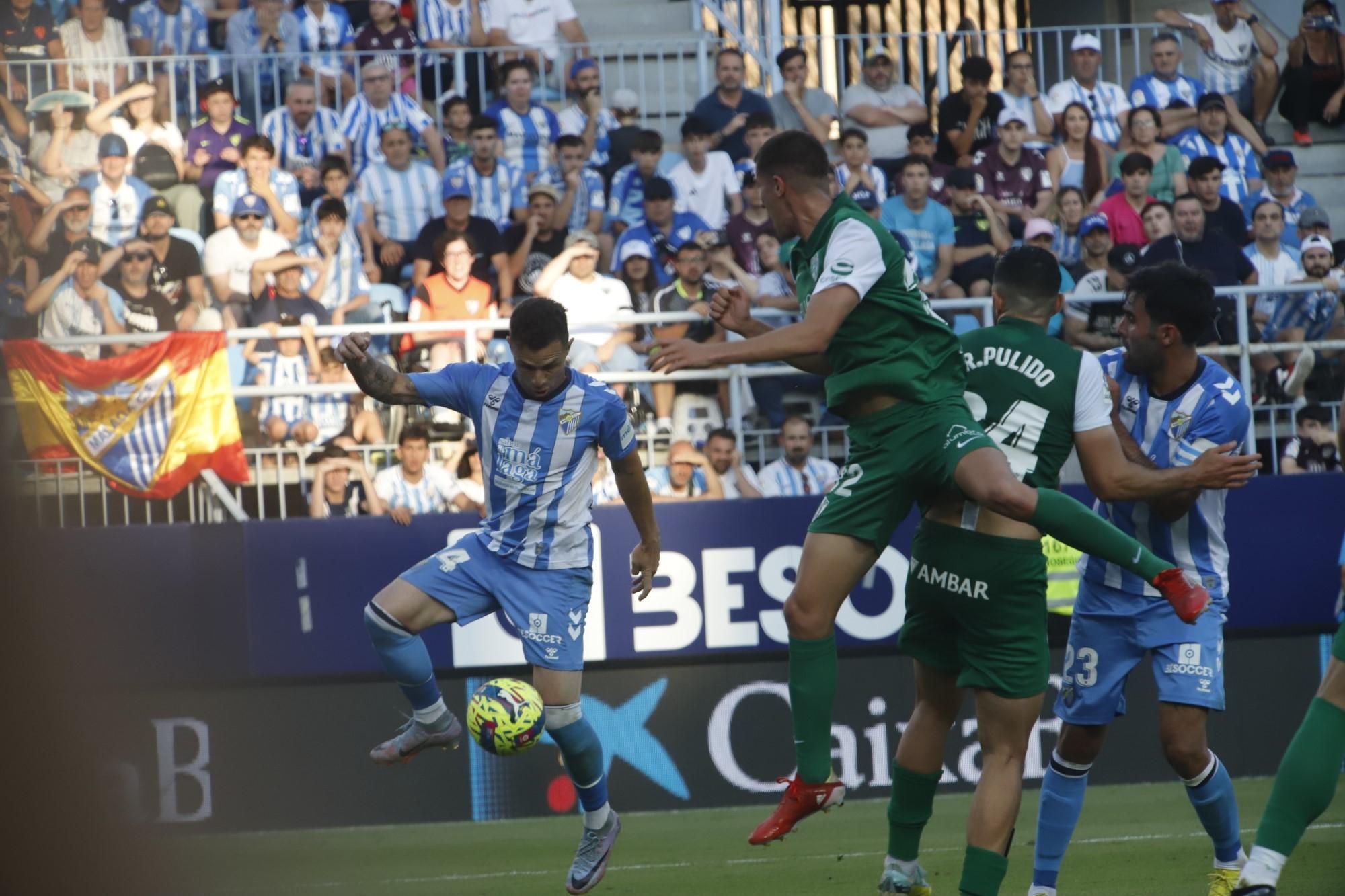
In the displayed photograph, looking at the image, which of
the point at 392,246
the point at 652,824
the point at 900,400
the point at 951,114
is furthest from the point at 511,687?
the point at 951,114

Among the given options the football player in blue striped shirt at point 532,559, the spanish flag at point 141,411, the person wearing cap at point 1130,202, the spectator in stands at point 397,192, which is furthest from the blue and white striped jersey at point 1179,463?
the spectator in stands at point 397,192

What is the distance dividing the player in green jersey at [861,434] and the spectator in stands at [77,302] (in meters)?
7.26

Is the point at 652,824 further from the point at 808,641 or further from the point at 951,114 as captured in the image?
the point at 951,114

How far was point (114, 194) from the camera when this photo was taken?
13.0 metres

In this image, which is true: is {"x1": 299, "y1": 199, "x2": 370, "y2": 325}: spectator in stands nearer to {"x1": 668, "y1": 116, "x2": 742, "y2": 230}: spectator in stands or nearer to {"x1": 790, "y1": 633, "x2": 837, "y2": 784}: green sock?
{"x1": 668, "y1": 116, "x2": 742, "y2": 230}: spectator in stands

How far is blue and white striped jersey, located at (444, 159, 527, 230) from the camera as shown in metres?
13.4

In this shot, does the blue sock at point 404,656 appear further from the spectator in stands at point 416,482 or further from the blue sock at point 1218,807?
the spectator in stands at point 416,482

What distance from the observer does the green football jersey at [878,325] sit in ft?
19.2

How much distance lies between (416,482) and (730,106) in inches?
201

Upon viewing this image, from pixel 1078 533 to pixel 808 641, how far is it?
989 mm

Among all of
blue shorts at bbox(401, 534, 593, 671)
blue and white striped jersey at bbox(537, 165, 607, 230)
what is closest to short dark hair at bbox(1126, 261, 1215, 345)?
blue shorts at bbox(401, 534, 593, 671)

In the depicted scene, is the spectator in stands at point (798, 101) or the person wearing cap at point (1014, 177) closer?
the person wearing cap at point (1014, 177)

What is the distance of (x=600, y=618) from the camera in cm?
1084

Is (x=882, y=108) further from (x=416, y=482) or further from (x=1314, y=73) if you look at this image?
(x=416, y=482)
